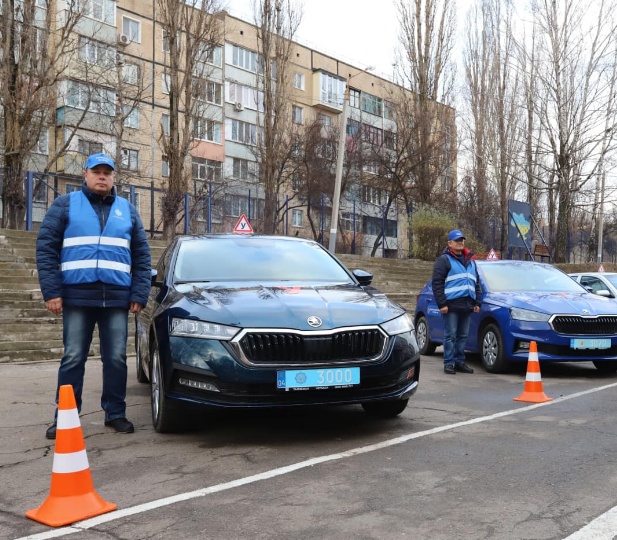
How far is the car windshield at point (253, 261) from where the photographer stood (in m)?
5.99

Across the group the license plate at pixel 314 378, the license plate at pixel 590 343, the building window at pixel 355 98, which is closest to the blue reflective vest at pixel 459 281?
the license plate at pixel 590 343

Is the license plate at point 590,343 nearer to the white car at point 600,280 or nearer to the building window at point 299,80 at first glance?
the white car at point 600,280

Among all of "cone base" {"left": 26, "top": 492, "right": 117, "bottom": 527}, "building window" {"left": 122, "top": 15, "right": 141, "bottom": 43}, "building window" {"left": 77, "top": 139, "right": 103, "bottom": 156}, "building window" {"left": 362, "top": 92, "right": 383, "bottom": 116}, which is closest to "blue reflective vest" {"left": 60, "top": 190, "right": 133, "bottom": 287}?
"cone base" {"left": 26, "top": 492, "right": 117, "bottom": 527}

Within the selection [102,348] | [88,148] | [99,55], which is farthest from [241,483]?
[88,148]

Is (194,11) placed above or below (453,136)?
above

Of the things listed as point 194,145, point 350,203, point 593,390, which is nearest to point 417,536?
Answer: point 593,390

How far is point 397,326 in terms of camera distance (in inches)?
208

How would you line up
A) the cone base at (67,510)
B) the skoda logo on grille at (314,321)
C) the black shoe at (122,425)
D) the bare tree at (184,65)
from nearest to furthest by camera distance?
1. the cone base at (67,510)
2. the skoda logo on grille at (314,321)
3. the black shoe at (122,425)
4. the bare tree at (184,65)

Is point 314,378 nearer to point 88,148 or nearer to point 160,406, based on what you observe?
point 160,406

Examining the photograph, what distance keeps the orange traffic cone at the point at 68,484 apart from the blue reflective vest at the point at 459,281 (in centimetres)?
622

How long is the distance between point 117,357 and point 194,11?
23.6 metres

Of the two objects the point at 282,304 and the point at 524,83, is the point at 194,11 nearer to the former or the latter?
the point at 524,83

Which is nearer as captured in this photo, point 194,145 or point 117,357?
point 117,357

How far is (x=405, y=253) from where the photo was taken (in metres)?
29.0
